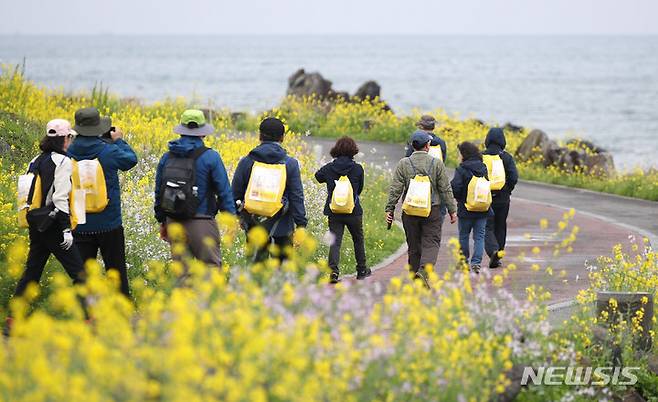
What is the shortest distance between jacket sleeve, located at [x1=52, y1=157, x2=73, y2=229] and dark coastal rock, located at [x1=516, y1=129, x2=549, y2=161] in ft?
64.4

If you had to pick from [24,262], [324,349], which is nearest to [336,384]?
[324,349]

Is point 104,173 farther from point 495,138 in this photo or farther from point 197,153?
point 495,138

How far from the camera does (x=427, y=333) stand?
8156mm

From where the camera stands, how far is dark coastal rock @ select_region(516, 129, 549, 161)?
2839 cm

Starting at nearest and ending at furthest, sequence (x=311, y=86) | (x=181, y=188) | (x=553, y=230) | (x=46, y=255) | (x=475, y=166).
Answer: (x=181, y=188) → (x=46, y=255) → (x=475, y=166) → (x=553, y=230) → (x=311, y=86)

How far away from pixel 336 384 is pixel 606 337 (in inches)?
154

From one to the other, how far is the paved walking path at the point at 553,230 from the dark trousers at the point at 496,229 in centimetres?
38

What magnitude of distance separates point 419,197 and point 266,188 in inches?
83.9

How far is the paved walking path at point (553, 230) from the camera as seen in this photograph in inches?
544

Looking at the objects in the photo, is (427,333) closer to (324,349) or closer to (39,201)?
(324,349)

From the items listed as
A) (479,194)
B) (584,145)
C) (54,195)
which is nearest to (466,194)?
(479,194)

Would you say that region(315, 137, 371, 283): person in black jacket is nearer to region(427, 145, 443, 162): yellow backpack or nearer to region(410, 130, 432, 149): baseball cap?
region(410, 130, 432, 149): baseball cap

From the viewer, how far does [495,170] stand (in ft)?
48.1

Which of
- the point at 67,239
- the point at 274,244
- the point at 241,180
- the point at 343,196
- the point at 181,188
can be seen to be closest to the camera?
the point at 181,188
